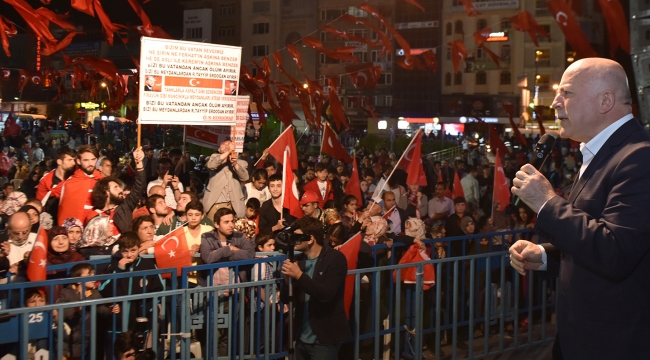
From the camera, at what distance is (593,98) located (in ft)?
9.78

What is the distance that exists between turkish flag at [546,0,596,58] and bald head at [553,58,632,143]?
8.95 metres

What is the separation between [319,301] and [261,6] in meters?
67.9

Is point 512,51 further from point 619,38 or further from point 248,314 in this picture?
point 248,314

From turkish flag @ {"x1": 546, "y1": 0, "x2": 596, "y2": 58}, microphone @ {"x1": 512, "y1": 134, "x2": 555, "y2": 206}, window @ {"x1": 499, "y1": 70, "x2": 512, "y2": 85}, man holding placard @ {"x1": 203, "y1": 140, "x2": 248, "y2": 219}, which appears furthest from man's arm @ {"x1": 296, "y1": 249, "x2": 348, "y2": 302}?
window @ {"x1": 499, "y1": 70, "x2": 512, "y2": 85}

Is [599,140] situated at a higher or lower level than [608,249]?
higher

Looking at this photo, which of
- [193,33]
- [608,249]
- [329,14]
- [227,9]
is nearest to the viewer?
[608,249]

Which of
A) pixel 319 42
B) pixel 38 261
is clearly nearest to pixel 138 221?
pixel 38 261

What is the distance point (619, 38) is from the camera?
11.5 m

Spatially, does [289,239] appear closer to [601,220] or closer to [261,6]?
[601,220]

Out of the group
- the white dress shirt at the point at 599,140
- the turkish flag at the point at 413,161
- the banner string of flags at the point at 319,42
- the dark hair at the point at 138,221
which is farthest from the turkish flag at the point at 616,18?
the white dress shirt at the point at 599,140

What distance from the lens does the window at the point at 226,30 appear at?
2911 inches

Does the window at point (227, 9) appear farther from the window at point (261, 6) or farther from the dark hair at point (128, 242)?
the dark hair at point (128, 242)

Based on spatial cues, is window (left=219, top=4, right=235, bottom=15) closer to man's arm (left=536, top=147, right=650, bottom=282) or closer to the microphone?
the microphone

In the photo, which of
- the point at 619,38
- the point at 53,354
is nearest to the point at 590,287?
the point at 53,354
